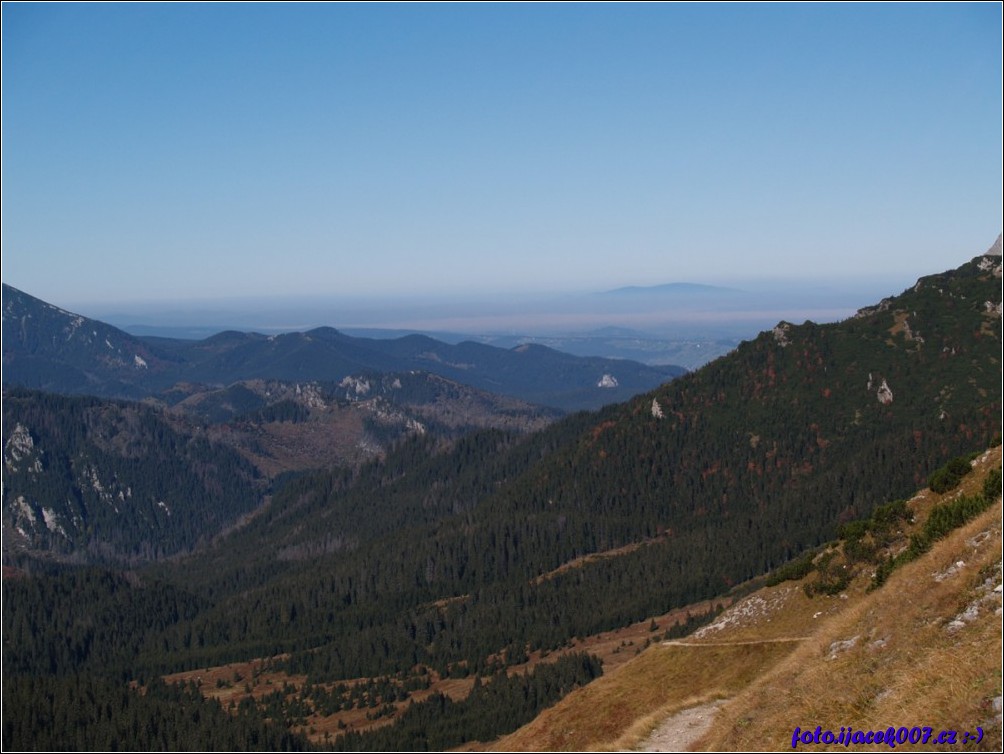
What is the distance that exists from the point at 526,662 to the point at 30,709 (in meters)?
97.9

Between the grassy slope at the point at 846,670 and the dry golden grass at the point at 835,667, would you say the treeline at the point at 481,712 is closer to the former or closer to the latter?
the dry golden grass at the point at 835,667

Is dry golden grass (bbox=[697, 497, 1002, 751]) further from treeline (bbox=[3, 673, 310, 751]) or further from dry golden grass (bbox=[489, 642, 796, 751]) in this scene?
treeline (bbox=[3, 673, 310, 751])

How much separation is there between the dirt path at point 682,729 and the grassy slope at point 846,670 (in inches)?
37.9

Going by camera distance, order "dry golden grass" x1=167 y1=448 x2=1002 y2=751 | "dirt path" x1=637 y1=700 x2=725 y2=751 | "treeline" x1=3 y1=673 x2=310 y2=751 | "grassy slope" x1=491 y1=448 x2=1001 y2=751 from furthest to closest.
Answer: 1. "treeline" x1=3 y1=673 x2=310 y2=751
2. "dirt path" x1=637 y1=700 x2=725 y2=751
3. "dry golden grass" x1=167 y1=448 x2=1002 y2=751
4. "grassy slope" x1=491 y1=448 x2=1001 y2=751

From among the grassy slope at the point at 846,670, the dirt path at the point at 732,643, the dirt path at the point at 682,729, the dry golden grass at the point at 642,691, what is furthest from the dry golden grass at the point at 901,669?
the dirt path at the point at 732,643

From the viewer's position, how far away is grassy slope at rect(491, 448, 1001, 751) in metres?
30.1

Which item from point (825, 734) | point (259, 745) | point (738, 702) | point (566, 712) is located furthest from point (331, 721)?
point (825, 734)

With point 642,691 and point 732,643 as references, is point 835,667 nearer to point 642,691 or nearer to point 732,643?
point 642,691

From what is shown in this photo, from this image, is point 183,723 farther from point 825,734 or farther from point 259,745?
point 825,734

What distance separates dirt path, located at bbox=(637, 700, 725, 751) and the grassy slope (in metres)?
0.96

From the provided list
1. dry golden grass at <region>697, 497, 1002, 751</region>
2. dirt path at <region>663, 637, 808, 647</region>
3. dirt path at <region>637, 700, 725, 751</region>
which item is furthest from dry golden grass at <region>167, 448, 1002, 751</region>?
dirt path at <region>637, 700, 725, 751</region>

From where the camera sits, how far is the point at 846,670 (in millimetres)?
39750

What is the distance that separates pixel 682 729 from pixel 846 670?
14.4 metres

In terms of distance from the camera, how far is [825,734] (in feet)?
109
